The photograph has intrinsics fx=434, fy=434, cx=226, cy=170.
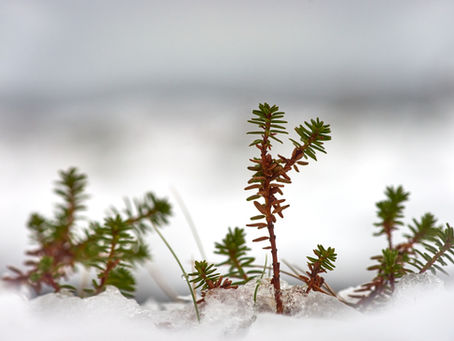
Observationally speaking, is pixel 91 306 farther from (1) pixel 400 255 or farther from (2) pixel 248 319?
(1) pixel 400 255

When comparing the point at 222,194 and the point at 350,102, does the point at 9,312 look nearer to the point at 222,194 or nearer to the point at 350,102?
the point at 222,194

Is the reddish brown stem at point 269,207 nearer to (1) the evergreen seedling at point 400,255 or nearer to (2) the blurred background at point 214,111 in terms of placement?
(1) the evergreen seedling at point 400,255

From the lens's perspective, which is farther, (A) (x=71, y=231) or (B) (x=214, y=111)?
(B) (x=214, y=111)

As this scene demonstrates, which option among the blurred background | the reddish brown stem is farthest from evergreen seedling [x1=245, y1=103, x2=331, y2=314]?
the blurred background

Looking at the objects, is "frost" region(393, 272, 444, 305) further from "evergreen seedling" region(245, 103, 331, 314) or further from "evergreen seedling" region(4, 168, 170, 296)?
"evergreen seedling" region(4, 168, 170, 296)

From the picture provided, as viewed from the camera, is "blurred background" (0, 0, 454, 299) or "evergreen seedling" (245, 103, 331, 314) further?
"blurred background" (0, 0, 454, 299)

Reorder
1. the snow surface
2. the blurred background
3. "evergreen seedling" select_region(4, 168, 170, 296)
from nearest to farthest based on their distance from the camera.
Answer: the snow surface, "evergreen seedling" select_region(4, 168, 170, 296), the blurred background

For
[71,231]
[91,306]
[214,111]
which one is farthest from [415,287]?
[214,111]

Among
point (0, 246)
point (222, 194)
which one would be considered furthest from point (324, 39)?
point (0, 246)
